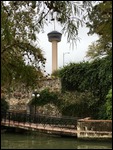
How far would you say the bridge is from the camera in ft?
61.9

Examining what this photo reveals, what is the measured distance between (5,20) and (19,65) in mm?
1824

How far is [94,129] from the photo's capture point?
17.6m

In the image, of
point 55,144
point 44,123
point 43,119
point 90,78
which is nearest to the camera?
point 55,144

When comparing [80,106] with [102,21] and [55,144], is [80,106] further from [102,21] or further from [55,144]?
[102,21]

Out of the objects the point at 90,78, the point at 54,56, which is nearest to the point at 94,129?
the point at 90,78

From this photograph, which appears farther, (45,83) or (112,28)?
(45,83)

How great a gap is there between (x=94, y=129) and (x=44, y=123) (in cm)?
407

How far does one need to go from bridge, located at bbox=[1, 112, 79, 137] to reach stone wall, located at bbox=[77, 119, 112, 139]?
484mm

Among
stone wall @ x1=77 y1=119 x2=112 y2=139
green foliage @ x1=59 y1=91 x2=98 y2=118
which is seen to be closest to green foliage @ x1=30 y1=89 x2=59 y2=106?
green foliage @ x1=59 y1=91 x2=98 y2=118

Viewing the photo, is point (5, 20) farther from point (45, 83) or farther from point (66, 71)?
point (45, 83)

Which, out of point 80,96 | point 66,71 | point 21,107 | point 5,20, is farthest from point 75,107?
point 5,20

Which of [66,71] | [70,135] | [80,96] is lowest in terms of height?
[70,135]

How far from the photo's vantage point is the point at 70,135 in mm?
18250

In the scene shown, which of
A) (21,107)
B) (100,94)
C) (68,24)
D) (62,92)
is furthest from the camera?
(21,107)
